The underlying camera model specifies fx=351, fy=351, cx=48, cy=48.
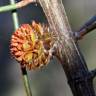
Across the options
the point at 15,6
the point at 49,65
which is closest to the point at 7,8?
the point at 15,6

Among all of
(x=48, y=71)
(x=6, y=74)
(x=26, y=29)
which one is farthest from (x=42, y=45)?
(x=6, y=74)

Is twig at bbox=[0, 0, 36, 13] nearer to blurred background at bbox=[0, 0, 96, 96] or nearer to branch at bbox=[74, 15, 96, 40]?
branch at bbox=[74, 15, 96, 40]

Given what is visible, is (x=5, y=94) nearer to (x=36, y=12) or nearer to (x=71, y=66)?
(x=36, y=12)

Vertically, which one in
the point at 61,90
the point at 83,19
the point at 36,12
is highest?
the point at 36,12

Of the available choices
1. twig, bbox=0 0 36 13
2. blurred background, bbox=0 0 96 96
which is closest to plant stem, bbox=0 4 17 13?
twig, bbox=0 0 36 13

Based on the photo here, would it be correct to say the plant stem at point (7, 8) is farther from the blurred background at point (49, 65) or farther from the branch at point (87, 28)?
the blurred background at point (49, 65)

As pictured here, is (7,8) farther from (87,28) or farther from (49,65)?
(49,65)
